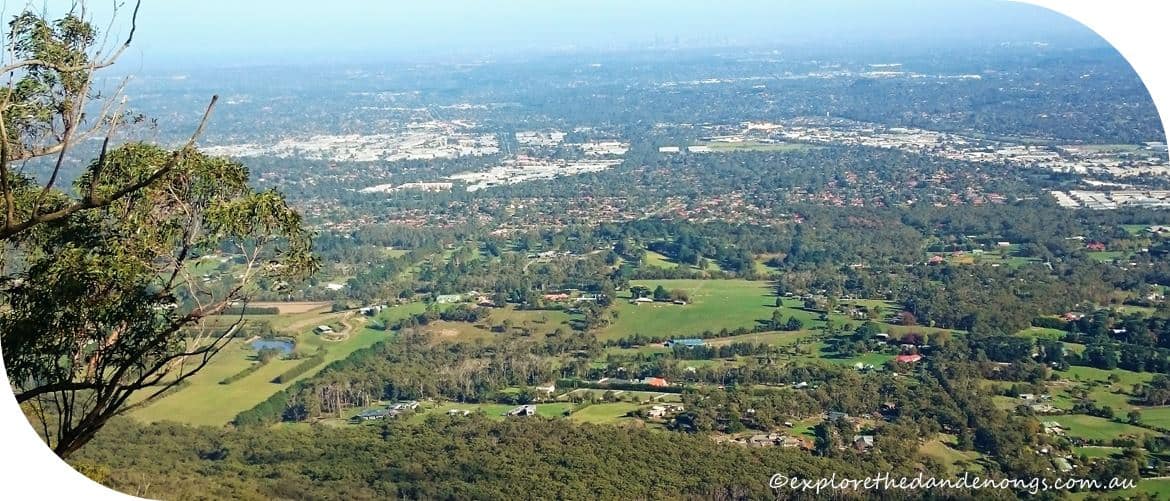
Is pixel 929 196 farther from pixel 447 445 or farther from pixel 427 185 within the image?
pixel 447 445

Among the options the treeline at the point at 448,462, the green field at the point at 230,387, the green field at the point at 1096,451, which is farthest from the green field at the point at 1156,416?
the green field at the point at 230,387

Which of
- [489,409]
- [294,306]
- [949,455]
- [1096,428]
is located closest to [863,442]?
[949,455]

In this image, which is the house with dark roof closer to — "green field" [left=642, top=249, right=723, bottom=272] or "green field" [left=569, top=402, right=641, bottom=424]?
"green field" [left=569, top=402, right=641, bottom=424]

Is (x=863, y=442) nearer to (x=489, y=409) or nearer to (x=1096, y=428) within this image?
(x=1096, y=428)

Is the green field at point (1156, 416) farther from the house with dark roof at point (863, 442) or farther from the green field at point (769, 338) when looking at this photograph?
the green field at point (769, 338)

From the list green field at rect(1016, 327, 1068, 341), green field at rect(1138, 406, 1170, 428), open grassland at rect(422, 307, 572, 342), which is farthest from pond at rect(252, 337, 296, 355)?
green field at rect(1138, 406, 1170, 428)
